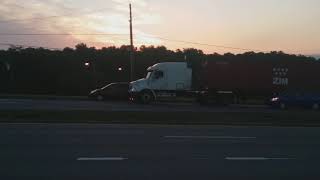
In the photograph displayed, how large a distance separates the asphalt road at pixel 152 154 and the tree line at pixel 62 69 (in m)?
44.8

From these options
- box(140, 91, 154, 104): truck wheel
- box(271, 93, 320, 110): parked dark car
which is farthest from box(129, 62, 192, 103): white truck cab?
box(271, 93, 320, 110): parked dark car

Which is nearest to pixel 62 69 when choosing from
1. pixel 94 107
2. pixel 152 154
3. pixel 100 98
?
pixel 100 98

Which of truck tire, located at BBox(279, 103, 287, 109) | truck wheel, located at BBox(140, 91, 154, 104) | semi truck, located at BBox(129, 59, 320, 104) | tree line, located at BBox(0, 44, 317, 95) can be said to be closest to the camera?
truck tire, located at BBox(279, 103, 287, 109)

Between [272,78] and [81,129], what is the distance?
A: 29314 mm

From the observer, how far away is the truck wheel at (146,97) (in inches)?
1740

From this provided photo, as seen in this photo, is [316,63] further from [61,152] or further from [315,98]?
[61,152]

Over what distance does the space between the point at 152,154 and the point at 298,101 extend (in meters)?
30.9

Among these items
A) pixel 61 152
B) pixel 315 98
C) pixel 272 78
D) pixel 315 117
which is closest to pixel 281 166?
pixel 61 152

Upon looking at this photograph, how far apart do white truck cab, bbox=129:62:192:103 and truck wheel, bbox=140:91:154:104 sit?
45 centimetres

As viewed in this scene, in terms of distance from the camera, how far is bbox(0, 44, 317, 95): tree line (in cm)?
6944

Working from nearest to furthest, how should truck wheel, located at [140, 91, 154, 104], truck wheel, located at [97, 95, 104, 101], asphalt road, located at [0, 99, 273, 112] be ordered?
asphalt road, located at [0, 99, 273, 112]
truck wheel, located at [140, 91, 154, 104]
truck wheel, located at [97, 95, 104, 101]

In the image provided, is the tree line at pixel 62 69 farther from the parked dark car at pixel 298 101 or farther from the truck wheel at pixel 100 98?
the parked dark car at pixel 298 101

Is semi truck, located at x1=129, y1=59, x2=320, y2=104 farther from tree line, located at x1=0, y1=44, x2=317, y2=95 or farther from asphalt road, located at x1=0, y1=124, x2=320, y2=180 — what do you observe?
asphalt road, located at x1=0, y1=124, x2=320, y2=180

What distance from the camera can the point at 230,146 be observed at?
1485 cm
